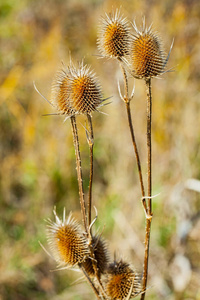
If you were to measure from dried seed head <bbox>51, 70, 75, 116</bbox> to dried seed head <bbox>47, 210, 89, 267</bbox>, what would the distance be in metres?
0.46

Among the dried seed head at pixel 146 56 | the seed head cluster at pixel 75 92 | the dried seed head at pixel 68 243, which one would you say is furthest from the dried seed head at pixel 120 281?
the dried seed head at pixel 146 56

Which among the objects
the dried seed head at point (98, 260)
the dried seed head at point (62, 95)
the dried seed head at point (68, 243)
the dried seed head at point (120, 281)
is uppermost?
the dried seed head at point (62, 95)

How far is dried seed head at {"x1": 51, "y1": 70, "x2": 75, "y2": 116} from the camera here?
1.47 metres

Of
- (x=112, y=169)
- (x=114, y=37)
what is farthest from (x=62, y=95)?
(x=112, y=169)

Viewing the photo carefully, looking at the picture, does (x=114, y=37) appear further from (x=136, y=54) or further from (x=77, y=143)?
(x=77, y=143)

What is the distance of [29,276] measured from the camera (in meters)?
3.92

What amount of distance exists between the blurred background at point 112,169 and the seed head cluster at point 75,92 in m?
2.02

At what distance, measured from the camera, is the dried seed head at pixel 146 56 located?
57.3 inches

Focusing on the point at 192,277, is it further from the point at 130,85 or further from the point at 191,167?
the point at 130,85

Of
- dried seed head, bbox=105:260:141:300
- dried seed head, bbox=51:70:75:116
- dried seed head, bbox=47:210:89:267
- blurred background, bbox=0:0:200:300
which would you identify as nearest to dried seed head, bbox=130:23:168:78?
dried seed head, bbox=51:70:75:116

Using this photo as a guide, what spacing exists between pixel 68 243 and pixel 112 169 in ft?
11.5

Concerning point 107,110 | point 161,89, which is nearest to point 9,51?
point 107,110

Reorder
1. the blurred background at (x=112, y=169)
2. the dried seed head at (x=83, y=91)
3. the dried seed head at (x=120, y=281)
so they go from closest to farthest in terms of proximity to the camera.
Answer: the dried seed head at (x=83, y=91)
the dried seed head at (x=120, y=281)
the blurred background at (x=112, y=169)

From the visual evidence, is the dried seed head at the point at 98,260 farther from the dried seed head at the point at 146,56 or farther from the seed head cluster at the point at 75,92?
the dried seed head at the point at 146,56
